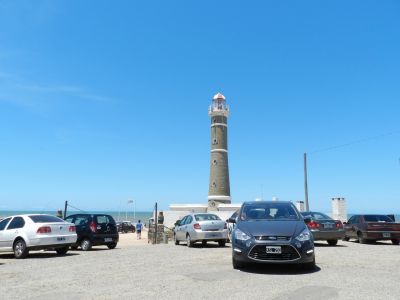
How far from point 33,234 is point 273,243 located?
8495mm

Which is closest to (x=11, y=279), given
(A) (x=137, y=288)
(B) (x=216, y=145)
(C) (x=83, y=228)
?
(A) (x=137, y=288)

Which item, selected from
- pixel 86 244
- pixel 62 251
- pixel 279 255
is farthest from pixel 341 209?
pixel 279 255

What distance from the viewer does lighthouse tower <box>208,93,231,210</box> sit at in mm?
54812

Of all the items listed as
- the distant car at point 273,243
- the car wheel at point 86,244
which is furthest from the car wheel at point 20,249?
the distant car at point 273,243

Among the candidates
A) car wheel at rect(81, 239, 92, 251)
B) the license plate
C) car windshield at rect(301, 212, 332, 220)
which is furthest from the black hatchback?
the license plate

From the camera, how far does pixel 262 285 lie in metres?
7.72

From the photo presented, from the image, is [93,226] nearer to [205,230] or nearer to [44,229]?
[44,229]

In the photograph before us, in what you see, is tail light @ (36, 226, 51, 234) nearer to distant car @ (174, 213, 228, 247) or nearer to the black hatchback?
the black hatchback

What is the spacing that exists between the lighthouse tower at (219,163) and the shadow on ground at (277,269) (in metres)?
44.1

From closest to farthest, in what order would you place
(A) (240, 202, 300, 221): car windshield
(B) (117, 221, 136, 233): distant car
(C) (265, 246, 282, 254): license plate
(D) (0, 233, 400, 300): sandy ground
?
(D) (0, 233, 400, 300): sandy ground < (C) (265, 246, 282, 254): license plate < (A) (240, 202, 300, 221): car windshield < (B) (117, 221, 136, 233): distant car

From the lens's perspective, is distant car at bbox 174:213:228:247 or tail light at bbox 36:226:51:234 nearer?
tail light at bbox 36:226:51:234

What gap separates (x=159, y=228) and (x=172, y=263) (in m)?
16.4

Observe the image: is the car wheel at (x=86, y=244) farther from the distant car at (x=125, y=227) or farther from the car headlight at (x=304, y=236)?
the distant car at (x=125, y=227)

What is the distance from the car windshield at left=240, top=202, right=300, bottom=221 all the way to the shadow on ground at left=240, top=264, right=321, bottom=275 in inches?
44.5
